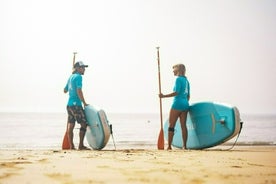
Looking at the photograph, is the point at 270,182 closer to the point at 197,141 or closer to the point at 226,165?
the point at 226,165

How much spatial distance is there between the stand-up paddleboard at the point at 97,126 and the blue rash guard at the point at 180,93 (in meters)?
1.44

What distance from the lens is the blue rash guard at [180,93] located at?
6.51m

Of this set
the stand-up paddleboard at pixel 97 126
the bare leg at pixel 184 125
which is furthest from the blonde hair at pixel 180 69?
the stand-up paddleboard at pixel 97 126

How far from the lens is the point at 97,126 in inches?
269

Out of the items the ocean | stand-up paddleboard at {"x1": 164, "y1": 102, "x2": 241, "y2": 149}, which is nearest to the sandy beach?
stand-up paddleboard at {"x1": 164, "y1": 102, "x2": 241, "y2": 149}

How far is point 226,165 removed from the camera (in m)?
3.84

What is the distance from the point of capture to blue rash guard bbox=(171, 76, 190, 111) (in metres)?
6.51

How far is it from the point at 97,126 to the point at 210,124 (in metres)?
2.34

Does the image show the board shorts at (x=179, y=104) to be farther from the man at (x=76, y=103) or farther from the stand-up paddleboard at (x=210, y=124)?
the man at (x=76, y=103)

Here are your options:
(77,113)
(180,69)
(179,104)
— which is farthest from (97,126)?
(180,69)

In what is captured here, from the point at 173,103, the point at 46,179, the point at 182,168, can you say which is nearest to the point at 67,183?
the point at 46,179

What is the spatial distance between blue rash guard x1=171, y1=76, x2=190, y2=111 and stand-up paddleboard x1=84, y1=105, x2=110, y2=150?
1440 mm

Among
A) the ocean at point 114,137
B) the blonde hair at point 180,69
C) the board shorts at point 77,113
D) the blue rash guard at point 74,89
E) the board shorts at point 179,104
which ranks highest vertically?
the blonde hair at point 180,69

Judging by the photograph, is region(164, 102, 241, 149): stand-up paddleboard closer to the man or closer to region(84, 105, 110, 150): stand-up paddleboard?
region(84, 105, 110, 150): stand-up paddleboard
